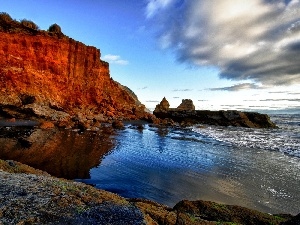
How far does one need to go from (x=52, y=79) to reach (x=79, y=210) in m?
50.2

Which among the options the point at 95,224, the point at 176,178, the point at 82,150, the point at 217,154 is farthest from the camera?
the point at 217,154

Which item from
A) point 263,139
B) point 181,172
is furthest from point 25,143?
point 263,139

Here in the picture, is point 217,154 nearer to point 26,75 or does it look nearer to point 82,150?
point 82,150

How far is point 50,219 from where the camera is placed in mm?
4289

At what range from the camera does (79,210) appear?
15.3 feet

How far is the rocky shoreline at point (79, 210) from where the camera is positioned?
168 inches

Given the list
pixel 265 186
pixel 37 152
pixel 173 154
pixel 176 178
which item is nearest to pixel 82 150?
pixel 37 152

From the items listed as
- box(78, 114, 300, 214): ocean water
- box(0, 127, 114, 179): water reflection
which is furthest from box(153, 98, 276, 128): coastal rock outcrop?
box(0, 127, 114, 179): water reflection

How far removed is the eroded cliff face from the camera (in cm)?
4304

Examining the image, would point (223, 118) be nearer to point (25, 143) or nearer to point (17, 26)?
point (17, 26)

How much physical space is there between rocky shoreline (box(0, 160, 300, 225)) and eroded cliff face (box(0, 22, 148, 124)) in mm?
37073

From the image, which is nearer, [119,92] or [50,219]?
[50,219]

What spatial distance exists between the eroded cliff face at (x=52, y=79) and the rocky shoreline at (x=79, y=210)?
122 feet

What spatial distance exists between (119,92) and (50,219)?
66733 millimetres
